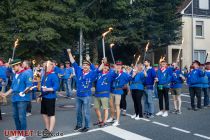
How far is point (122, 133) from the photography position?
9.87m

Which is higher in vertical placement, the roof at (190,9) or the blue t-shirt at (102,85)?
the roof at (190,9)

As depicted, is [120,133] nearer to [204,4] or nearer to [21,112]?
[21,112]

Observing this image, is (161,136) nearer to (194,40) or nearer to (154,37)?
(154,37)

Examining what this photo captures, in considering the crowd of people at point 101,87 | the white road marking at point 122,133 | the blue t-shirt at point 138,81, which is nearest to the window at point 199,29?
the crowd of people at point 101,87

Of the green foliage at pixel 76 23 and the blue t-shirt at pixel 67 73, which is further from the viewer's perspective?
the green foliage at pixel 76 23

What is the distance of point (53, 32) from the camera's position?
24.6 metres

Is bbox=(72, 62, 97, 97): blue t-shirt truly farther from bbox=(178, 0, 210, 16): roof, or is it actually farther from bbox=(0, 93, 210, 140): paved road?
bbox=(178, 0, 210, 16): roof

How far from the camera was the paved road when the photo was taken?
9.45 metres

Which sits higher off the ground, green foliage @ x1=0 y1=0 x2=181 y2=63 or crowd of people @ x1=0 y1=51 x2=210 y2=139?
green foliage @ x1=0 y1=0 x2=181 y2=63

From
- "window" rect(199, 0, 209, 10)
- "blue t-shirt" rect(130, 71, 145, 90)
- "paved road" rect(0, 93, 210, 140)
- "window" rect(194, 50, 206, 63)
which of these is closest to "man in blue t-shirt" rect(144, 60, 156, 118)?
"blue t-shirt" rect(130, 71, 145, 90)

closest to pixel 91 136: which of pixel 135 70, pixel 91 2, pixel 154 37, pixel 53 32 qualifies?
pixel 135 70

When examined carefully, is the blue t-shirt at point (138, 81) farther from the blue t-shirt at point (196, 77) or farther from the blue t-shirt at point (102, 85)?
the blue t-shirt at point (196, 77)

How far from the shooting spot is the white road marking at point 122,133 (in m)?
9.36

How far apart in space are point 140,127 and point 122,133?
978 millimetres
